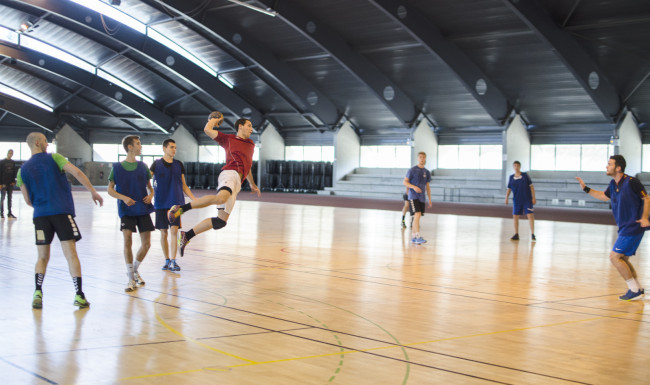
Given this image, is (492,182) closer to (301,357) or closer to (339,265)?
(339,265)

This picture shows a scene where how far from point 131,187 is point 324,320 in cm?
315

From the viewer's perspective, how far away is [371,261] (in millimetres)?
10656

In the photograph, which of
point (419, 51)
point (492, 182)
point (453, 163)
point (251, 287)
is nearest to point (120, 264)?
point (251, 287)

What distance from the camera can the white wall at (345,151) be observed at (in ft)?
142

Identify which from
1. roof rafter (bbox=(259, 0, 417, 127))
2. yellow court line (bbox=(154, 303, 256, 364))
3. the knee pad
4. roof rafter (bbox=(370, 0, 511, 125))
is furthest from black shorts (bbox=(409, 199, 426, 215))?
roof rafter (bbox=(259, 0, 417, 127))

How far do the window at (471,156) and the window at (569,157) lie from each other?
7.16 ft

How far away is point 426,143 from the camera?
40.2 meters

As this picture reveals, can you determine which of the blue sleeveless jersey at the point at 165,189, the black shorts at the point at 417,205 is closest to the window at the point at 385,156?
the black shorts at the point at 417,205

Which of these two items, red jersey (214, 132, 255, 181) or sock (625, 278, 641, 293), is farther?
red jersey (214, 132, 255, 181)

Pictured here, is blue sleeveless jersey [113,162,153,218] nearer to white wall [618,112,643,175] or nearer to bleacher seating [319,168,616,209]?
bleacher seating [319,168,616,209]

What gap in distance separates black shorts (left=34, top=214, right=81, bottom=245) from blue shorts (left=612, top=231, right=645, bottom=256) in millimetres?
6303

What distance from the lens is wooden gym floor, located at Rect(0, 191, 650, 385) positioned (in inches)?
178

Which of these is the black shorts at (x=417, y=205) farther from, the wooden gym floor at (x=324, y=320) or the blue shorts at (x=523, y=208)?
the wooden gym floor at (x=324, y=320)

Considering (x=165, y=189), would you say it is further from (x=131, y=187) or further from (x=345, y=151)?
(x=345, y=151)
